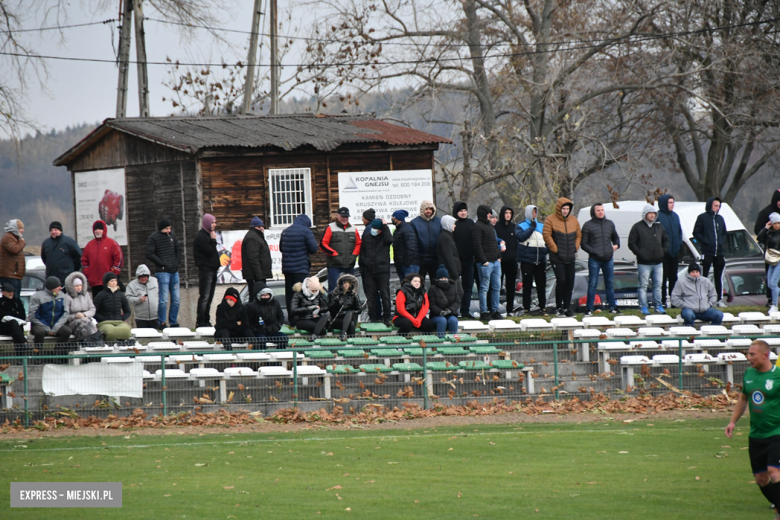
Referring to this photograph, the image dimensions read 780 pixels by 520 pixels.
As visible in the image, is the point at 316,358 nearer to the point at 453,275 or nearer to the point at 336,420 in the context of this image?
the point at 336,420

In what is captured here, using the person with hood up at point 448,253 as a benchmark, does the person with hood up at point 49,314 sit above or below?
below

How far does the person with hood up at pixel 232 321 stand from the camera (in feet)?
53.3

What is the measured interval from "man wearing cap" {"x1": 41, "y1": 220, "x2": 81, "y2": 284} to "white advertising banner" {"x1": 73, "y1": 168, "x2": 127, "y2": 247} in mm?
8333

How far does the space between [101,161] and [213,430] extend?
15.0m

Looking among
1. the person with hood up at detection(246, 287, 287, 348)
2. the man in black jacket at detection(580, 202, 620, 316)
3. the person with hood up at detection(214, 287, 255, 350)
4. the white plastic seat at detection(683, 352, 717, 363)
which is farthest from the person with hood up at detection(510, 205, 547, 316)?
the person with hood up at detection(214, 287, 255, 350)

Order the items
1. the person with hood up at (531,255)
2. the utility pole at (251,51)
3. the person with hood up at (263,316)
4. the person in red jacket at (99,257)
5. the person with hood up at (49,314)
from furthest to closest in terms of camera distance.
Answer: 1. the utility pole at (251,51)
2. the person with hood up at (531,255)
3. the person in red jacket at (99,257)
4. the person with hood up at (263,316)
5. the person with hood up at (49,314)

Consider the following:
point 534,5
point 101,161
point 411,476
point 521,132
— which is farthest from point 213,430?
point 534,5

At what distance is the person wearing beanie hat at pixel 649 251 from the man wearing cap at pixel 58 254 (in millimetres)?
10844

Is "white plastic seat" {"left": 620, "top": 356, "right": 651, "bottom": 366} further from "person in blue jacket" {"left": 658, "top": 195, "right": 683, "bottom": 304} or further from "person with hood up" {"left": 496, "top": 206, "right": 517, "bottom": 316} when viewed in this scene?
"person in blue jacket" {"left": 658, "top": 195, "right": 683, "bottom": 304}

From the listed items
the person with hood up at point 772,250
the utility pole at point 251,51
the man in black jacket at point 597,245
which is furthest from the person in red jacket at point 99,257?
the utility pole at point 251,51

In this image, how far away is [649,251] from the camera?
18.7 meters

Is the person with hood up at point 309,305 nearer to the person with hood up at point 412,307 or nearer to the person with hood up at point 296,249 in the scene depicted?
the person with hood up at point 296,249

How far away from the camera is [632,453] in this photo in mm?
11406

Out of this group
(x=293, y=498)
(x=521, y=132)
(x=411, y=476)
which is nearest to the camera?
(x=293, y=498)
